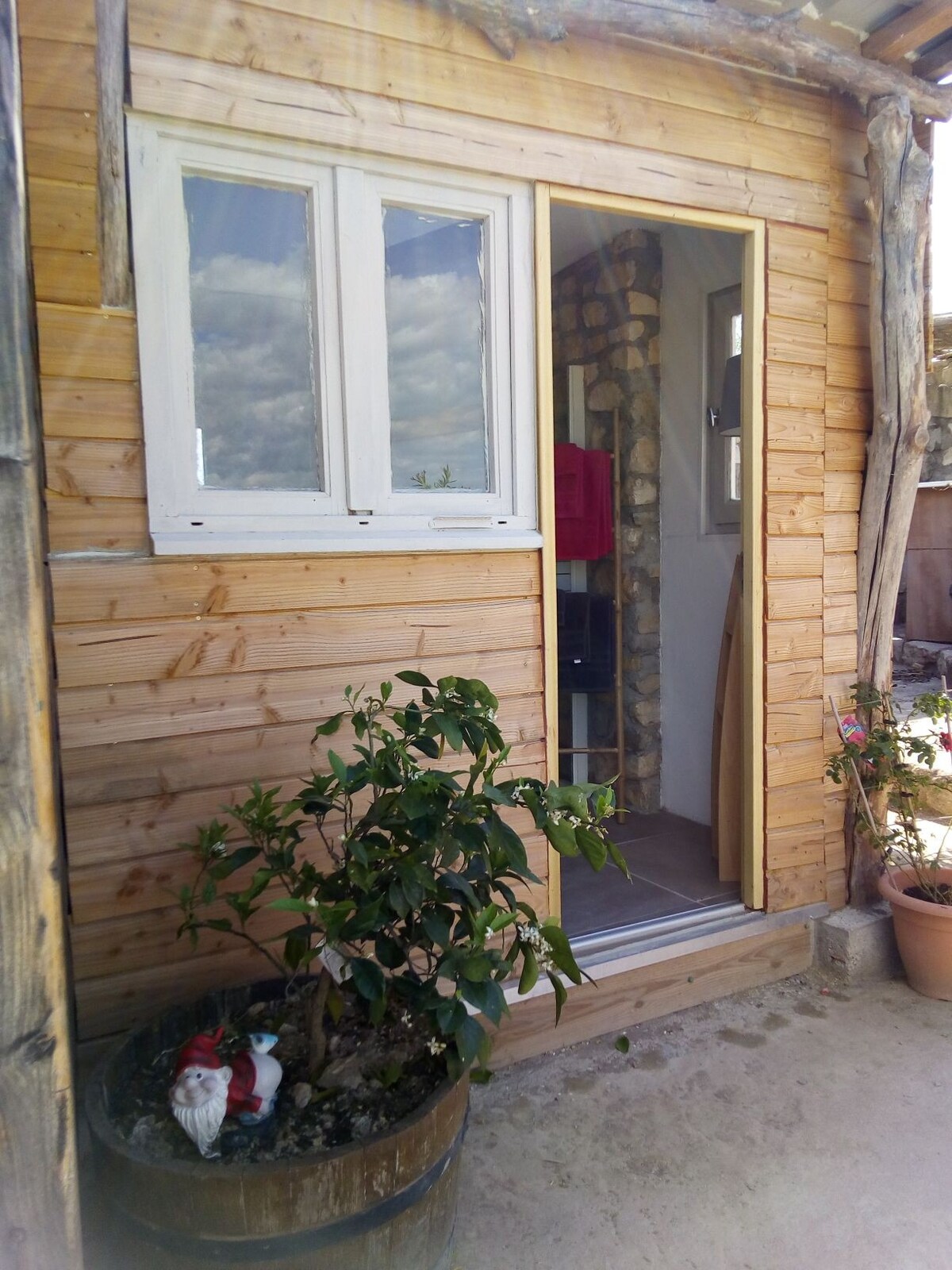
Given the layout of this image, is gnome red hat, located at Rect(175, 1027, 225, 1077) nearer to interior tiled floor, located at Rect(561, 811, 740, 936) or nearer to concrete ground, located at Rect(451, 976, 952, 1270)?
concrete ground, located at Rect(451, 976, 952, 1270)

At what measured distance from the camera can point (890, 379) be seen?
10.5 feet

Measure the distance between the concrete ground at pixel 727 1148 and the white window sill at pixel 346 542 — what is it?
5.17 feet

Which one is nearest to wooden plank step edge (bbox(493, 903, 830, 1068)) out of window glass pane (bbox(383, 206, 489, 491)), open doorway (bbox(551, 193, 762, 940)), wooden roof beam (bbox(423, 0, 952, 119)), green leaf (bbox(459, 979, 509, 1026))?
open doorway (bbox(551, 193, 762, 940))

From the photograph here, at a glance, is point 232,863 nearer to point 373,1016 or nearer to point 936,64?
point 373,1016

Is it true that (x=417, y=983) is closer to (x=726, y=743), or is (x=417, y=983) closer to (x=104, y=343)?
(x=104, y=343)

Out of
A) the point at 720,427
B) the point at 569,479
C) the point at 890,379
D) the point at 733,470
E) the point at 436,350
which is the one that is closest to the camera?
the point at 436,350

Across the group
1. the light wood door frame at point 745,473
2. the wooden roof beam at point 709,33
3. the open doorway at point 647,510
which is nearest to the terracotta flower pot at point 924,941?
the light wood door frame at point 745,473

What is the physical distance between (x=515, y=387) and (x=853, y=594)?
1.61 metres

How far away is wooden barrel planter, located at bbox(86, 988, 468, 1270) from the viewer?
1.53 meters

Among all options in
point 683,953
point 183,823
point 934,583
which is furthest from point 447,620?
point 934,583

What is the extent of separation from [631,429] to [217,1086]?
12.0ft

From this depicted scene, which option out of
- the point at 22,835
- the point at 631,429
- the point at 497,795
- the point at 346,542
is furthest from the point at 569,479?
the point at 22,835

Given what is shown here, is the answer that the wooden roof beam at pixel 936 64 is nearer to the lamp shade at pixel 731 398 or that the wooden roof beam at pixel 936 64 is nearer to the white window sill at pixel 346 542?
the lamp shade at pixel 731 398

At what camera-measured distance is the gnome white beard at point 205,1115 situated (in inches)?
64.2
